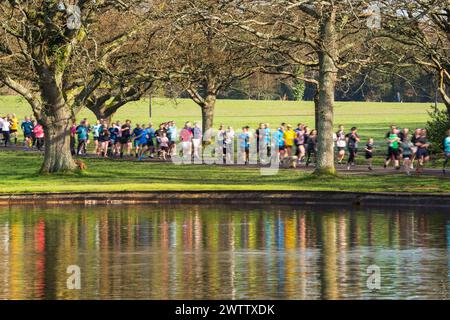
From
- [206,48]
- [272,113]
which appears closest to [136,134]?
[206,48]

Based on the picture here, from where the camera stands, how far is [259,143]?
4966cm

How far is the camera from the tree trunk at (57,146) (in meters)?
40.6

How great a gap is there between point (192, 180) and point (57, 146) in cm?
533

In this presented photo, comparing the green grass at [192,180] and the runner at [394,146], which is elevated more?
the runner at [394,146]

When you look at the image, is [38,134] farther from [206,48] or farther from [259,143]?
[259,143]

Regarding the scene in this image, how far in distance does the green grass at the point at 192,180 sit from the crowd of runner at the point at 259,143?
7.43 feet

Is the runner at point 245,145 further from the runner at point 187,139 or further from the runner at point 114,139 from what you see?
the runner at point 114,139

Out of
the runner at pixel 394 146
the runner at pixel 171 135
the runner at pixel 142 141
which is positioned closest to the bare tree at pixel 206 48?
the runner at pixel 171 135

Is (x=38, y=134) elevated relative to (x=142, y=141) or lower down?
elevated

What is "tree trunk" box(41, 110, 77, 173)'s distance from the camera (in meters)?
40.6

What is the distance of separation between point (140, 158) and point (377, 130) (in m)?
39.8

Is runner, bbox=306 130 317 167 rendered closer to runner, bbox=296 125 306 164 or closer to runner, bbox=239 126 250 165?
runner, bbox=296 125 306 164

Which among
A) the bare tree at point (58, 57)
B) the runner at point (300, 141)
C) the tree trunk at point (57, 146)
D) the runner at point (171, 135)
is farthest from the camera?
the runner at point (171, 135)
